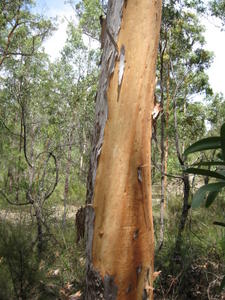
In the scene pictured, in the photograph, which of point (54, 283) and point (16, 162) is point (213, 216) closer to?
point (54, 283)

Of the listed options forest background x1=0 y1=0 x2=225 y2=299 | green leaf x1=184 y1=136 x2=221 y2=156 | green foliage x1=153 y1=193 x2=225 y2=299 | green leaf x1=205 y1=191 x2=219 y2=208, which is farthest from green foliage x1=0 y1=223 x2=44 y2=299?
green leaf x1=184 y1=136 x2=221 y2=156

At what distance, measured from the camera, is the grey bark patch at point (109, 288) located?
129cm

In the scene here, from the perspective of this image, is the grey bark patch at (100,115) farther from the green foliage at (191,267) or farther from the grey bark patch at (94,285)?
the green foliage at (191,267)

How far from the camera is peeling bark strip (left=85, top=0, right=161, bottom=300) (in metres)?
1.31

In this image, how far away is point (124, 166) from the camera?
4.40 ft

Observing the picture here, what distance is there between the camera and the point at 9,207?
3895 millimetres

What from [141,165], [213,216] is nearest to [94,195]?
[141,165]

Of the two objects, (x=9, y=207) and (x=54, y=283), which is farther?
(x=9, y=207)

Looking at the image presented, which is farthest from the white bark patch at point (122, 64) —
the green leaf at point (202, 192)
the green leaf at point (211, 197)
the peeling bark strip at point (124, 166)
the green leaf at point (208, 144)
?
the green leaf at point (211, 197)

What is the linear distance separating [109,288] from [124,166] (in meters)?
0.52

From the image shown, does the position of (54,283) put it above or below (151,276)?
below

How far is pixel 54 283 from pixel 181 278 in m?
0.98

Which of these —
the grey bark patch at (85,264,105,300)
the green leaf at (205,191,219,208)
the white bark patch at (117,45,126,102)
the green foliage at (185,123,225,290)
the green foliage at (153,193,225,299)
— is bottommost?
the green foliage at (153,193,225,299)

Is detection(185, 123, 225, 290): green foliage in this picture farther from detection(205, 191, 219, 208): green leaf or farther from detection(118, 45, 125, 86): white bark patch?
detection(118, 45, 125, 86): white bark patch
